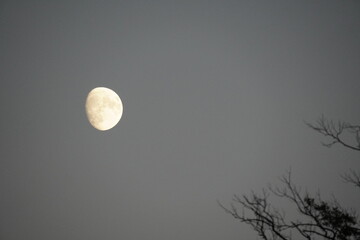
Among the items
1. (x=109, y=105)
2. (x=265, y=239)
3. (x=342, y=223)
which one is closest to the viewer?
(x=265, y=239)

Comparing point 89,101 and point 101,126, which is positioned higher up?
point 89,101

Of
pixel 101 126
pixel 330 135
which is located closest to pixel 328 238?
pixel 330 135

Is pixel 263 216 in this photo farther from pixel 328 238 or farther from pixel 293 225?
pixel 328 238

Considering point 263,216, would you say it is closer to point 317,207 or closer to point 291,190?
point 291,190

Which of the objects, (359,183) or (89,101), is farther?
(89,101)

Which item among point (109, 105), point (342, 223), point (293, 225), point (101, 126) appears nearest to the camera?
point (293, 225)

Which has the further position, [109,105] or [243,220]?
[109,105]

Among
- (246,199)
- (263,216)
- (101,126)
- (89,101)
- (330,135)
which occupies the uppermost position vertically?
(89,101)

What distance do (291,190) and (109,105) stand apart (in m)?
25.7

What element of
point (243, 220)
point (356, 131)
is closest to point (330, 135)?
point (356, 131)

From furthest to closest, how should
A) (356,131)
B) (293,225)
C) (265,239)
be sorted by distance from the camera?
(265,239) < (293,225) < (356,131)

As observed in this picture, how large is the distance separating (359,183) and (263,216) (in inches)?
98.8

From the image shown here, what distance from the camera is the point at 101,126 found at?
86.8 ft

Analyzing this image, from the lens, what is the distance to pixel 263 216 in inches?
228
